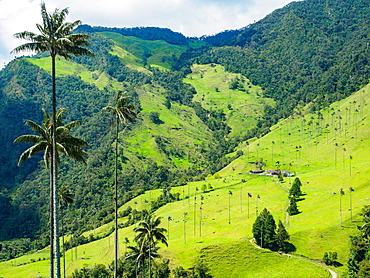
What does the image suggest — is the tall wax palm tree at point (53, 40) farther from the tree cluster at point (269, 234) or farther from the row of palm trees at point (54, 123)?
the tree cluster at point (269, 234)

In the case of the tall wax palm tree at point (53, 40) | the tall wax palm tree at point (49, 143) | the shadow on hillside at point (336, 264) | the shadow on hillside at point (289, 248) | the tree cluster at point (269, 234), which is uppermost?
the tall wax palm tree at point (53, 40)

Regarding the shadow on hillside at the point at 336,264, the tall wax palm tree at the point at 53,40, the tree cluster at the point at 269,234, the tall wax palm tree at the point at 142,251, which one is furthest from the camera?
the tree cluster at the point at 269,234

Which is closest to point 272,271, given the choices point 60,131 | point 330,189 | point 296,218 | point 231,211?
point 296,218

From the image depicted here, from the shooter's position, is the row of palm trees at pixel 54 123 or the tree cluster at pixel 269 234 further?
the tree cluster at pixel 269 234

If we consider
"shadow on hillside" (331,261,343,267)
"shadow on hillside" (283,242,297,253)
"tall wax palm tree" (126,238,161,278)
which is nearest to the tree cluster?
"shadow on hillside" (283,242,297,253)

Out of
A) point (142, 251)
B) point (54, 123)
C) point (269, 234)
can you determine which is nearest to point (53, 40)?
point (54, 123)

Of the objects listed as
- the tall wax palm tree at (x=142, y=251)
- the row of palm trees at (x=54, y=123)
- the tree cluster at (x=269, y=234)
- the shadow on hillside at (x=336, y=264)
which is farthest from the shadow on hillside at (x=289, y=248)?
the row of palm trees at (x=54, y=123)

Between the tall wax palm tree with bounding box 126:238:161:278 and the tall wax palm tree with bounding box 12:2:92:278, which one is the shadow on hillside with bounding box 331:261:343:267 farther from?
the tall wax palm tree with bounding box 12:2:92:278

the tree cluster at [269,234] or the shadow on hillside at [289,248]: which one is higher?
the tree cluster at [269,234]

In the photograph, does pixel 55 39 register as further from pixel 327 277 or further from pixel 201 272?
pixel 327 277

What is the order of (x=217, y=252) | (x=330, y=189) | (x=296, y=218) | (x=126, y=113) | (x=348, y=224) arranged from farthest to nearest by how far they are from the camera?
(x=330, y=189)
(x=296, y=218)
(x=348, y=224)
(x=217, y=252)
(x=126, y=113)

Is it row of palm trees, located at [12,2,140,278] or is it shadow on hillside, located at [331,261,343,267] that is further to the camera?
shadow on hillside, located at [331,261,343,267]

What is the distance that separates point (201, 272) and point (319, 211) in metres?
71.6

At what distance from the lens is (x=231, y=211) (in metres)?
197
